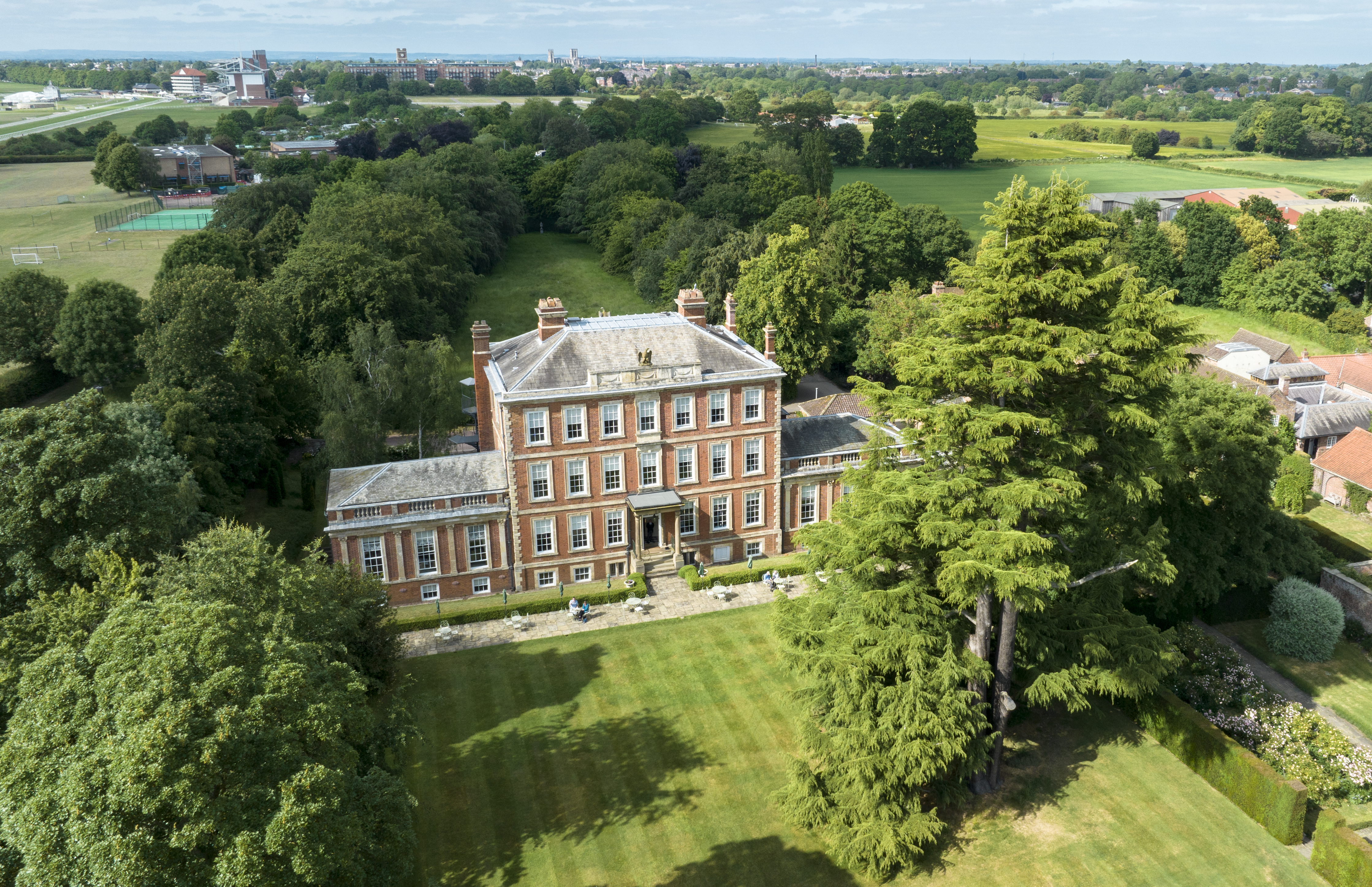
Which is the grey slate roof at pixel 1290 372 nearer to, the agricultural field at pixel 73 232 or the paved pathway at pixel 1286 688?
the paved pathway at pixel 1286 688

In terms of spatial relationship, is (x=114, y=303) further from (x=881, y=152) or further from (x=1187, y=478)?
(x=881, y=152)

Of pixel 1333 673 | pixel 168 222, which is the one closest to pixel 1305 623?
pixel 1333 673

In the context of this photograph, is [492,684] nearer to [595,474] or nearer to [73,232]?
[595,474]

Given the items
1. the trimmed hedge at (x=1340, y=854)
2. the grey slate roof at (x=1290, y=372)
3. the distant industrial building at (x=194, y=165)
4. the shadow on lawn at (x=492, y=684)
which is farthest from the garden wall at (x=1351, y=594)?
the distant industrial building at (x=194, y=165)

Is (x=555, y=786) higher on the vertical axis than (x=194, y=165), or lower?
lower

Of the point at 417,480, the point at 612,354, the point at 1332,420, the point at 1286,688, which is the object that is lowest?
the point at 1286,688

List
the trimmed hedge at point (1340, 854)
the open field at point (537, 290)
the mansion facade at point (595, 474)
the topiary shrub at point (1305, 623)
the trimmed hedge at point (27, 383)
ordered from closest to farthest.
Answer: the trimmed hedge at point (1340, 854)
the topiary shrub at point (1305, 623)
the mansion facade at point (595, 474)
the trimmed hedge at point (27, 383)
the open field at point (537, 290)

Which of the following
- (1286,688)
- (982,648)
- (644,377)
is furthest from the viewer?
(644,377)
